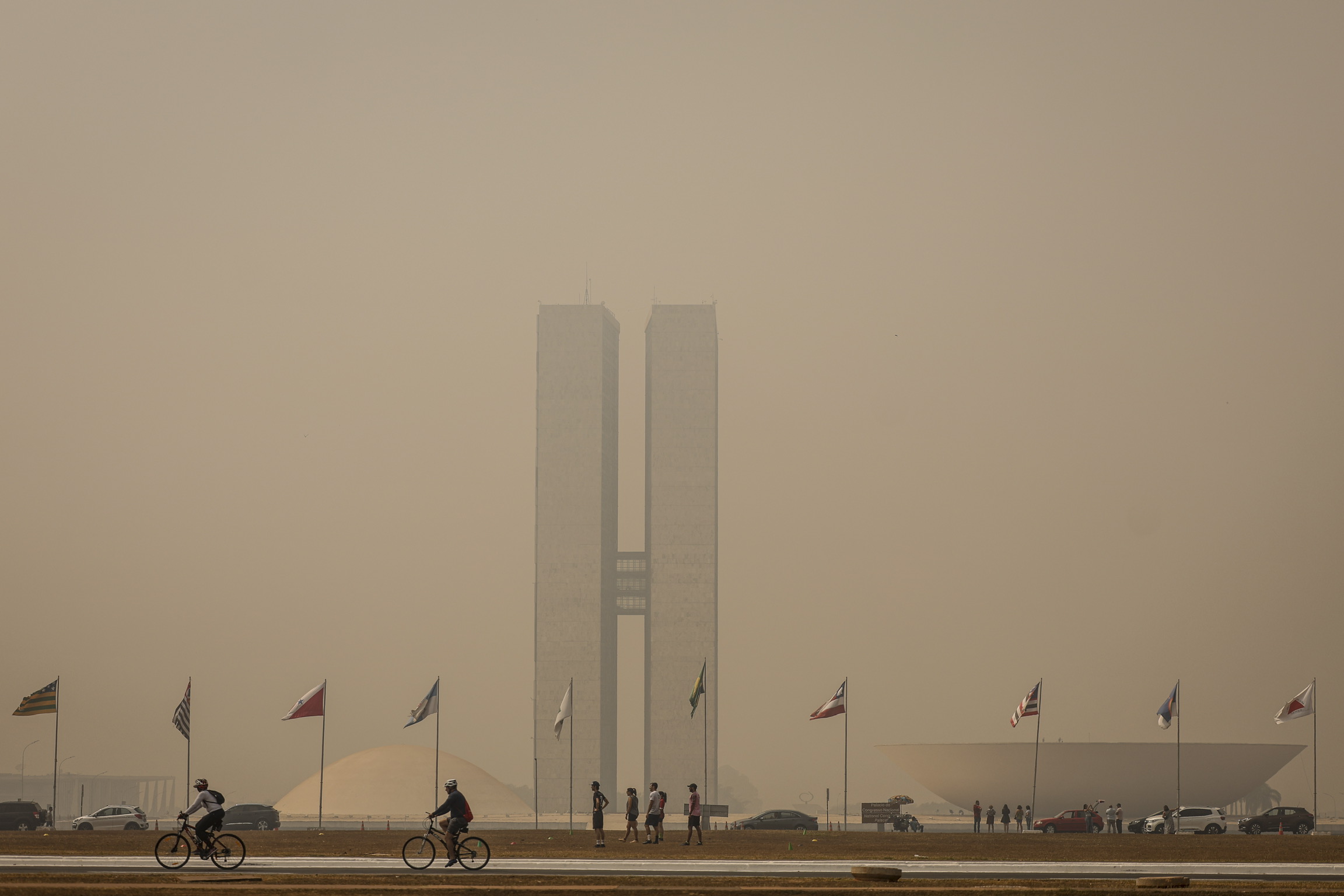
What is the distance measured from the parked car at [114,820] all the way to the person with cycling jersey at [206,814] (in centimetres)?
3423

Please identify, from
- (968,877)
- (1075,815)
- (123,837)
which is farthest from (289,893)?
(1075,815)

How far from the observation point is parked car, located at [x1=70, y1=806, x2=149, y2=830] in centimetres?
5553

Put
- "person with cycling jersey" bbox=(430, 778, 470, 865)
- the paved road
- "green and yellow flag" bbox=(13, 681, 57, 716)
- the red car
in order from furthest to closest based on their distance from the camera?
1. the red car
2. "green and yellow flag" bbox=(13, 681, 57, 716)
3. "person with cycling jersey" bbox=(430, 778, 470, 865)
4. the paved road

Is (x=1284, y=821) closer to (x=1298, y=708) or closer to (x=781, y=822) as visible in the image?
(x=1298, y=708)

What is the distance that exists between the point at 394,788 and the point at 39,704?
59.1 meters

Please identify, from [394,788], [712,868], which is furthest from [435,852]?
[394,788]

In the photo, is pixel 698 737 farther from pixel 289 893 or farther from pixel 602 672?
pixel 289 893

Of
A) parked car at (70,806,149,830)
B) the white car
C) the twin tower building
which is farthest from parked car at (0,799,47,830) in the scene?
the twin tower building

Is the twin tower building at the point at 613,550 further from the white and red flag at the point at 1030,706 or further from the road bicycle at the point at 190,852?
the road bicycle at the point at 190,852

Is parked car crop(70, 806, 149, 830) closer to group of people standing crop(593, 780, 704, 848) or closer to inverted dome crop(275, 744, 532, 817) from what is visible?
group of people standing crop(593, 780, 704, 848)

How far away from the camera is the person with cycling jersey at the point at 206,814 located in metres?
23.0

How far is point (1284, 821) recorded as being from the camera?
55.5 meters

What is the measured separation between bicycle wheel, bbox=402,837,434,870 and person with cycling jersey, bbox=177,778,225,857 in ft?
10.2

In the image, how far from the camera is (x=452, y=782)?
73.8ft
